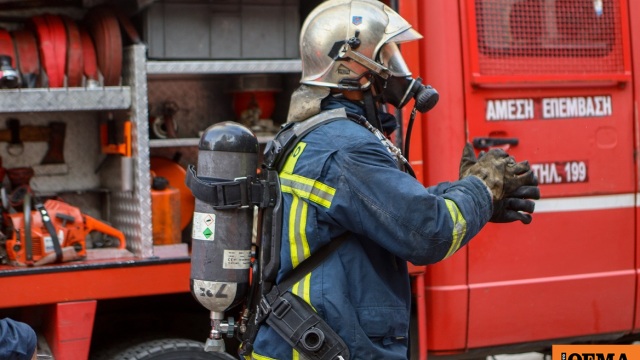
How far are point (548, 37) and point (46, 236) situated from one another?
2.47 metres

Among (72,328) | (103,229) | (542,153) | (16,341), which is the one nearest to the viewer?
(16,341)

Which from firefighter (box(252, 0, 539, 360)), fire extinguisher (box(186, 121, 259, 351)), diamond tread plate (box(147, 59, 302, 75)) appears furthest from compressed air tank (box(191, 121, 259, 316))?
diamond tread plate (box(147, 59, 302, 75))

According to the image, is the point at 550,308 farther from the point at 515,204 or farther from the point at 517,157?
the point at 515,204

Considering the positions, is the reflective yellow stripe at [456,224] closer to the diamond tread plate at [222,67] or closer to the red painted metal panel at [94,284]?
the red painted metal panel at [94,284]

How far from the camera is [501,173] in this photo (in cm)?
311

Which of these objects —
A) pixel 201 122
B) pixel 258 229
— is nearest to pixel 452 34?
pixel 201 122

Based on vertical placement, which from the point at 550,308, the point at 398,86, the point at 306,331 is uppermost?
the point at 398,86

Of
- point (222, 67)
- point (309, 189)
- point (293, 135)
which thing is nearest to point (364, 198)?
point (309, 189)

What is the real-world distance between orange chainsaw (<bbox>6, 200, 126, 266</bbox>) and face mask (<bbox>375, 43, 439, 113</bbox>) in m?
1.66

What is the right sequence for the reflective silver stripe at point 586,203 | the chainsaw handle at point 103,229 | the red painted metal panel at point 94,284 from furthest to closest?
the reflective silver stripe at point 586,203, the chainsaw handle at point 103,229, the red painted metal panel at point 94,284

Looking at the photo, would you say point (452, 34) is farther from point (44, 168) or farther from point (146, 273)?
point (44, 168)

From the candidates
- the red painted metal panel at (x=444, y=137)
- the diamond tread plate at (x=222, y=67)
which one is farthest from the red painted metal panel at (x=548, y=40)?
the diamond tread plate at (x=222, y=67)

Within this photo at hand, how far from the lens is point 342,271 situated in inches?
119

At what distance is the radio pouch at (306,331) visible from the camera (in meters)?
2.99
